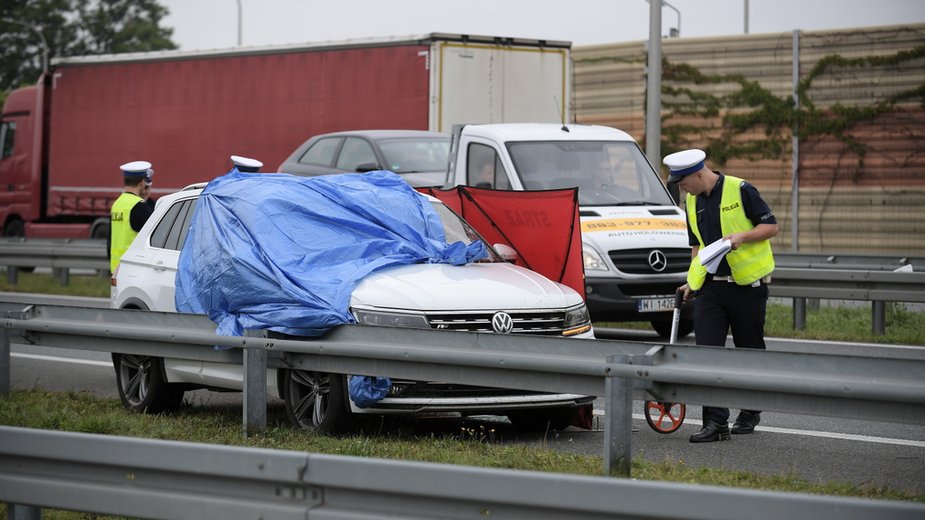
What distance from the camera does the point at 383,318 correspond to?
8.13 meters

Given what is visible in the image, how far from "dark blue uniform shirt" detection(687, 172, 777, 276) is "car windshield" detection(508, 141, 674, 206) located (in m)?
4.91

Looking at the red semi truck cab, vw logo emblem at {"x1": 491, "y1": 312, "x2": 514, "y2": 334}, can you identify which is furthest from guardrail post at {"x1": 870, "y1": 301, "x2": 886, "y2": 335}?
vw logo emblem at {"x1": 491, "y1": 312, "x2": 514, "y2": 334}

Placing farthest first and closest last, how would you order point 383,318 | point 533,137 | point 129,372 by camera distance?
point 533,137
point 129,372
point 383,318

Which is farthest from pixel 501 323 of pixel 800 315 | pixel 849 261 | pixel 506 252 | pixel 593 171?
pixel 849 261

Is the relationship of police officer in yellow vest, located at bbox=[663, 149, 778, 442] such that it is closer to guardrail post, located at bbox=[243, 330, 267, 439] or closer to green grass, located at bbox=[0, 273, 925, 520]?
green grass, located at bbox=[0, 273, 925, 520]

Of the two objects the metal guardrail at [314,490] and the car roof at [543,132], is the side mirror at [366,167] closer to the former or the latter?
the car roof at [543,132]

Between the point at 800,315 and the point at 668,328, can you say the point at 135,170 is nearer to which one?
the point at 668,328

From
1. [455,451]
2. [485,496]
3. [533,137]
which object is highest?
[533,137]

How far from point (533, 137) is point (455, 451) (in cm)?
708

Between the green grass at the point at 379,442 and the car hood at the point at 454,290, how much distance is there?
0.79 metres

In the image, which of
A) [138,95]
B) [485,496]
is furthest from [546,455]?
[138,95]

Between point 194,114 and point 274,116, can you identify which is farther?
point 194,114

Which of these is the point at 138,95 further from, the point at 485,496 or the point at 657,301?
the point at 485,496

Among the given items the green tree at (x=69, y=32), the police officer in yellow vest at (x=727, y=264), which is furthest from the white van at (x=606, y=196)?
the green tree at (x=69, y=32)
